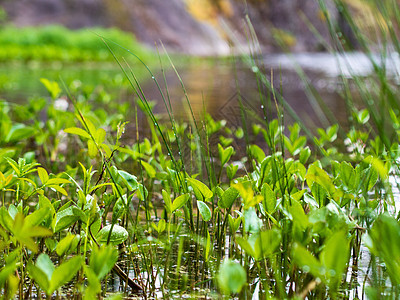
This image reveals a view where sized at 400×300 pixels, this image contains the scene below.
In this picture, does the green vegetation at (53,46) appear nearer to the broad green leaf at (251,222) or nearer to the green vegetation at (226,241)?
the green vegetation at (226,241)


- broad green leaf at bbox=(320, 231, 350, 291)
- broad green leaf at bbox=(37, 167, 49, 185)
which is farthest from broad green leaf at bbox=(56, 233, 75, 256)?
broad green leaf at bbox=(320, 231, 350, 291)

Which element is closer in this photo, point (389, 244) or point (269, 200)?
point (389, 244)

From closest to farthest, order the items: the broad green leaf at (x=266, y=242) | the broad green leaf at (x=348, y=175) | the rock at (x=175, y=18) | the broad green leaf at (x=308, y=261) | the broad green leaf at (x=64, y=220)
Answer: the broad green leaf at (x=308, y=261) → the broad green leaf at (x=266, y=242) → the broad green leaf at (x=64, y=220) → the broad green leaf at (x=348, y=175) → the rock at (x=175, y=18)

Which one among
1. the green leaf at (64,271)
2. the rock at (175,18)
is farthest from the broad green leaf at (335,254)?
the rock at (175,18)

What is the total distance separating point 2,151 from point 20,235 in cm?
45

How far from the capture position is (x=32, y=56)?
392 inches

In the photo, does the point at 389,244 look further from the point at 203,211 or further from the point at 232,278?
the point at 203,211

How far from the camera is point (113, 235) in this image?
3.42 feet

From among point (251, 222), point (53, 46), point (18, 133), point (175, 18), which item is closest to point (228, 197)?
point (251, 222)

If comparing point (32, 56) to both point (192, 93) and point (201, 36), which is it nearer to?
point (192, 93)

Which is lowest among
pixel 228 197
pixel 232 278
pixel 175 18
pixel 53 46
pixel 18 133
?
pixel 232 278

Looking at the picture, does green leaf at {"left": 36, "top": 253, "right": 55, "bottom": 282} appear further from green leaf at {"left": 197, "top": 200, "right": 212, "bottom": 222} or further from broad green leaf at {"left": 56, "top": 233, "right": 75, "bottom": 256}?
green leaf at {"left": 197, "top": 200, "right": 212, "bottom": 222}

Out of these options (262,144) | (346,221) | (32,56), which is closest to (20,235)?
(346,221)

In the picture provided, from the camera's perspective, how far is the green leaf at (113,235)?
103 centimetres
